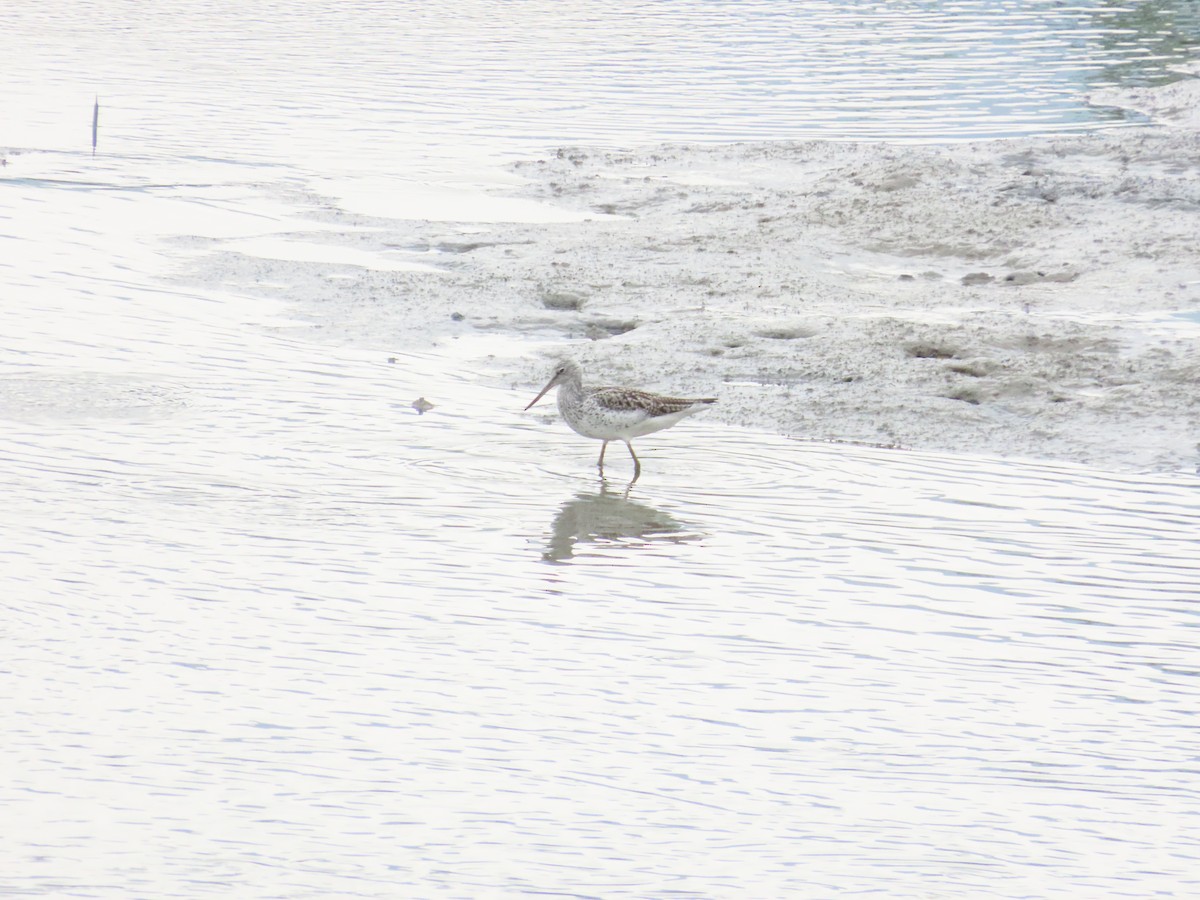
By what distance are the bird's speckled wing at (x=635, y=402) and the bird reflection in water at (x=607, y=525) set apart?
22.4 inches

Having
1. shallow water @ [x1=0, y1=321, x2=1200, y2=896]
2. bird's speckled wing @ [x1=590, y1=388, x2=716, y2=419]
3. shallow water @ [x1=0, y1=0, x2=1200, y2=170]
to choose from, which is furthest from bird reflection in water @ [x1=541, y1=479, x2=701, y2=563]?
shallow water @ [x1=0, y1=0, x2=1200, y2=170]

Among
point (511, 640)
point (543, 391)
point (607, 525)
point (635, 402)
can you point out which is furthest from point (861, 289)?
point (511, 640)

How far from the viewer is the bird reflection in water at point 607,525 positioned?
10.3 meters

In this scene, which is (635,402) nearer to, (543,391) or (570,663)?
(543,391)

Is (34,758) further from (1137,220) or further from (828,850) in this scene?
(1137,220)

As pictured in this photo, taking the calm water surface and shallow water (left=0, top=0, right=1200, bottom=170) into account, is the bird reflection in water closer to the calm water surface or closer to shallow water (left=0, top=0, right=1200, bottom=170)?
the calm water surface

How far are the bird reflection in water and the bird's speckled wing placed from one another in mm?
570

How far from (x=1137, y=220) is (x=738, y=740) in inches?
420

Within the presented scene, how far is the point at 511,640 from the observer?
866 cm

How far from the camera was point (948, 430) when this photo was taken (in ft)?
40.7

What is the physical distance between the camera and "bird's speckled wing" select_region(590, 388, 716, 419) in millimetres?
11523

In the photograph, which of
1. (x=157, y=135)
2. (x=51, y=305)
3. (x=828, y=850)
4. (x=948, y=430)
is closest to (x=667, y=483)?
(x=948, y=430)

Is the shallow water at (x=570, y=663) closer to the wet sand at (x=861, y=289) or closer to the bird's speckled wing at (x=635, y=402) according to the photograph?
the bird's speckled wing at (x=635, y=402)

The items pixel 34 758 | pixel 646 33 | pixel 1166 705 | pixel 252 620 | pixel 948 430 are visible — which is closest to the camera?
pixel 34 758
